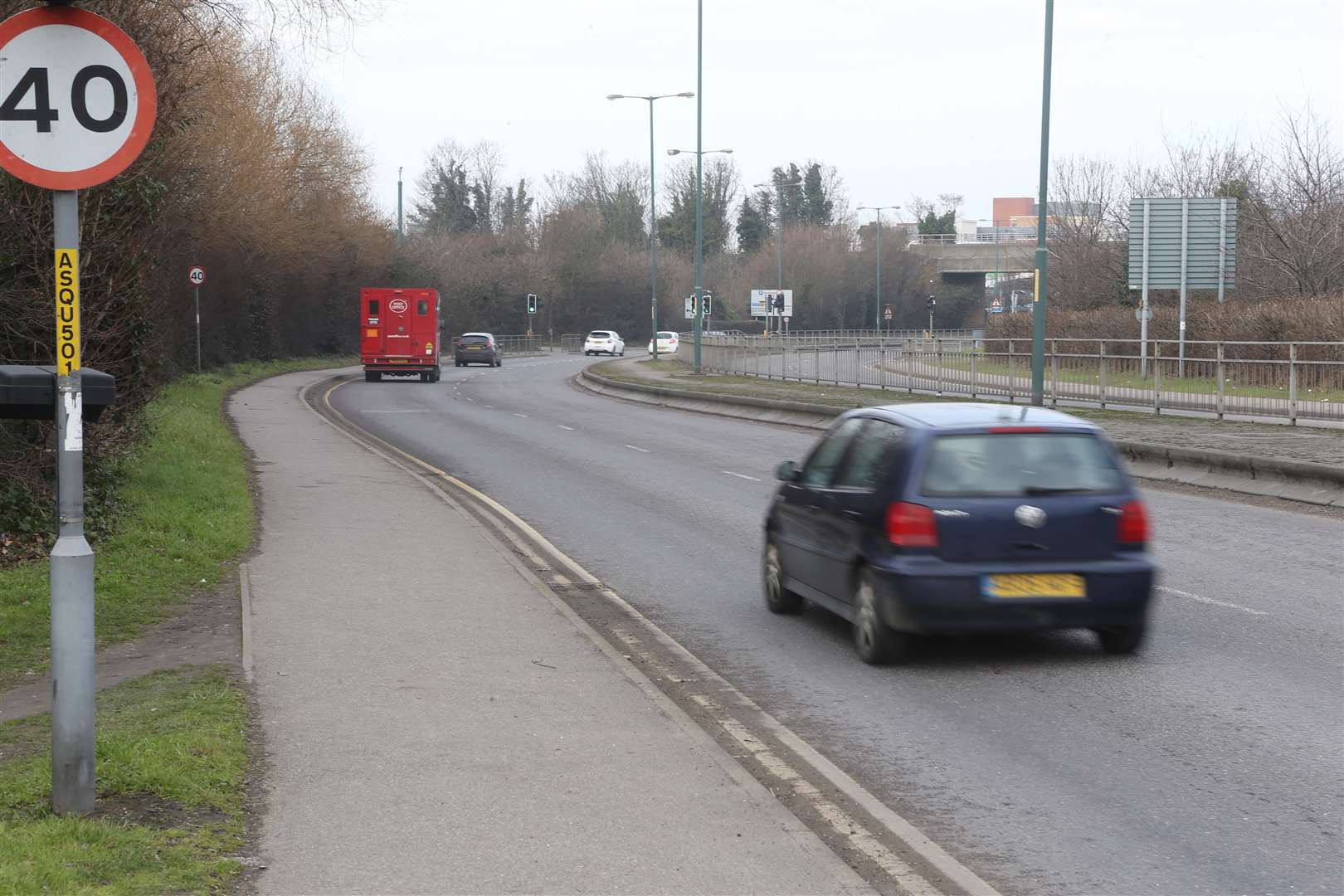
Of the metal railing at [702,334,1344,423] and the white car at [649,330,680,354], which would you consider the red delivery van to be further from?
the white car at [649,330,680,354]

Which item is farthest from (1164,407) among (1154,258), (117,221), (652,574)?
(117,221)

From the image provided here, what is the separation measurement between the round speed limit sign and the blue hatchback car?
185 inches

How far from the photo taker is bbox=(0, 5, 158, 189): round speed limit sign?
5.37 m

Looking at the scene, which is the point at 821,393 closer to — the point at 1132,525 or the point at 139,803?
the point at 1132,525

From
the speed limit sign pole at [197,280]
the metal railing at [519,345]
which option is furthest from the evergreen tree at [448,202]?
the speed limit sign pole at [197,280]

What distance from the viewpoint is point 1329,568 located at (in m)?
12.1

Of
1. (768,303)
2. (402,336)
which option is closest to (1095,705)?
(402,336)

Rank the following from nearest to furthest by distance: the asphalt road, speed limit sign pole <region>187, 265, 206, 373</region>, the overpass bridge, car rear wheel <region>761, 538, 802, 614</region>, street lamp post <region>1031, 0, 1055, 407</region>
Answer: the asphalt road → car rear wheel <region>761, 538, 802, 614</region> → street lamp post <region>1031, 0, 1055, 407</region> → speed limit sign pole <region>187, 265, 206, 373</region> → the overpass bridge

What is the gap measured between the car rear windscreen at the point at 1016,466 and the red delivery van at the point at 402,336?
43.1 m

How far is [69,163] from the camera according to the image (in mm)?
5418

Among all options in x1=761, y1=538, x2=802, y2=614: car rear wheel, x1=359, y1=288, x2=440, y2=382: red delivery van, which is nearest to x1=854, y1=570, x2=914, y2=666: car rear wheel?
x1=761, y1=538, x2=802, y2=614: car rear wheel

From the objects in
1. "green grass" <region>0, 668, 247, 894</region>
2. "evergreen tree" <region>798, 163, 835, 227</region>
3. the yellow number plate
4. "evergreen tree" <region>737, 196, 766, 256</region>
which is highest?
"evergreen tree" <region>798, 163, 835, 227</region>

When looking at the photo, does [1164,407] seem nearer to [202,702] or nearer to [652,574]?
[652,574]

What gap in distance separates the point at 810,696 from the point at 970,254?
10610 centimetres
